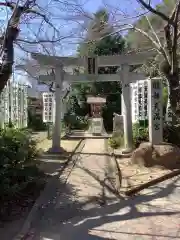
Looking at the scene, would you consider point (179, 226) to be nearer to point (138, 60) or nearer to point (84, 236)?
point (84, 236)

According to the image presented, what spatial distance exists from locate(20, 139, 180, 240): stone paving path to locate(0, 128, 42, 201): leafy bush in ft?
2.06

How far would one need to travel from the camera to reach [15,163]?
7.06 metres

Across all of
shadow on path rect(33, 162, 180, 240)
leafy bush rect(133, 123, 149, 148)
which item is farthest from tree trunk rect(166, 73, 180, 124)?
leafy bush rect(133, 123, 149, 148)

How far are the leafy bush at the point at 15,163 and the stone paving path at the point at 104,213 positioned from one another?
63 cm

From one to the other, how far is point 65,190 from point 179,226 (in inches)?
114

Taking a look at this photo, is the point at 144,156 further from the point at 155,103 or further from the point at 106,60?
the point at 106,60

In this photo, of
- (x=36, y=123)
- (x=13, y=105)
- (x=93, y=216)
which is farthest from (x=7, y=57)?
(x=36, y=123)

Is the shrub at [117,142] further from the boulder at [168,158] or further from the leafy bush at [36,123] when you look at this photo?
the leafy bush at [36,123]

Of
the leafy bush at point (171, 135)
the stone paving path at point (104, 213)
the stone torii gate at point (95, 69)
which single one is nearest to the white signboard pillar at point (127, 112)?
the stone torii gate at point (95, 69)

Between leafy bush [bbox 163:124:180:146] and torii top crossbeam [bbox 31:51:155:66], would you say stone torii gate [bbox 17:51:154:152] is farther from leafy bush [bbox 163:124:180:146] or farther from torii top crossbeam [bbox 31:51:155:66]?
leafy bush [bbox 163:124:180:146]

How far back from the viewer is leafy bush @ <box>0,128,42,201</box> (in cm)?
623

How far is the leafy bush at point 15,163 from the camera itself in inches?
245

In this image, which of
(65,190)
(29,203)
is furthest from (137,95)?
(29,203)

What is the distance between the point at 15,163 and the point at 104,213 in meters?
2.03
